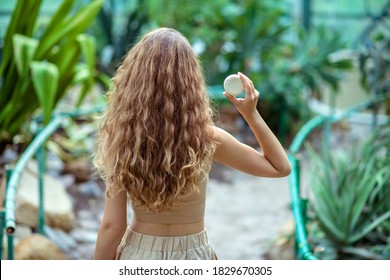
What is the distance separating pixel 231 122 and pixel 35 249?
3456 millimetres

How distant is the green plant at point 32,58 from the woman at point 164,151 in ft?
7.35

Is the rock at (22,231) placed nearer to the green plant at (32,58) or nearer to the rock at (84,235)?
the rock at (84,235)

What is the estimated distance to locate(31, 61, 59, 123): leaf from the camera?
3477 millimetres

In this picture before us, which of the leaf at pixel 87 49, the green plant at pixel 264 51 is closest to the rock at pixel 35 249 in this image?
the leaf at pixel 87 49

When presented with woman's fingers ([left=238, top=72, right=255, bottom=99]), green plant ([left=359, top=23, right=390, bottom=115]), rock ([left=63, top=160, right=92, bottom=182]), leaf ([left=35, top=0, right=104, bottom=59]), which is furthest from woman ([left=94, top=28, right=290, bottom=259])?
green plant ([left=359, top=23, right=390, bottom=115])

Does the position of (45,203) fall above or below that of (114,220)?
below

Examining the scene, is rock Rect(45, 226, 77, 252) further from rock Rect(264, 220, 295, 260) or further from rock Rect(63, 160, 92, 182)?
rock Rect(264, 220, 295, 260)

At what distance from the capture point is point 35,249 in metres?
3.13

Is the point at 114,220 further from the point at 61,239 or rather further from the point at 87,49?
the point at 87,49

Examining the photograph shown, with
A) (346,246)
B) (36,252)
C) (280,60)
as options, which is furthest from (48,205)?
(280,60)

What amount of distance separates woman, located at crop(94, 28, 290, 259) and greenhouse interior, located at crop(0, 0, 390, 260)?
0.03 meters

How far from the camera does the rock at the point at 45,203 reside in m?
3.64

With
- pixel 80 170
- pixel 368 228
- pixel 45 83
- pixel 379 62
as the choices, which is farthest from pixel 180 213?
pixel 379 62
